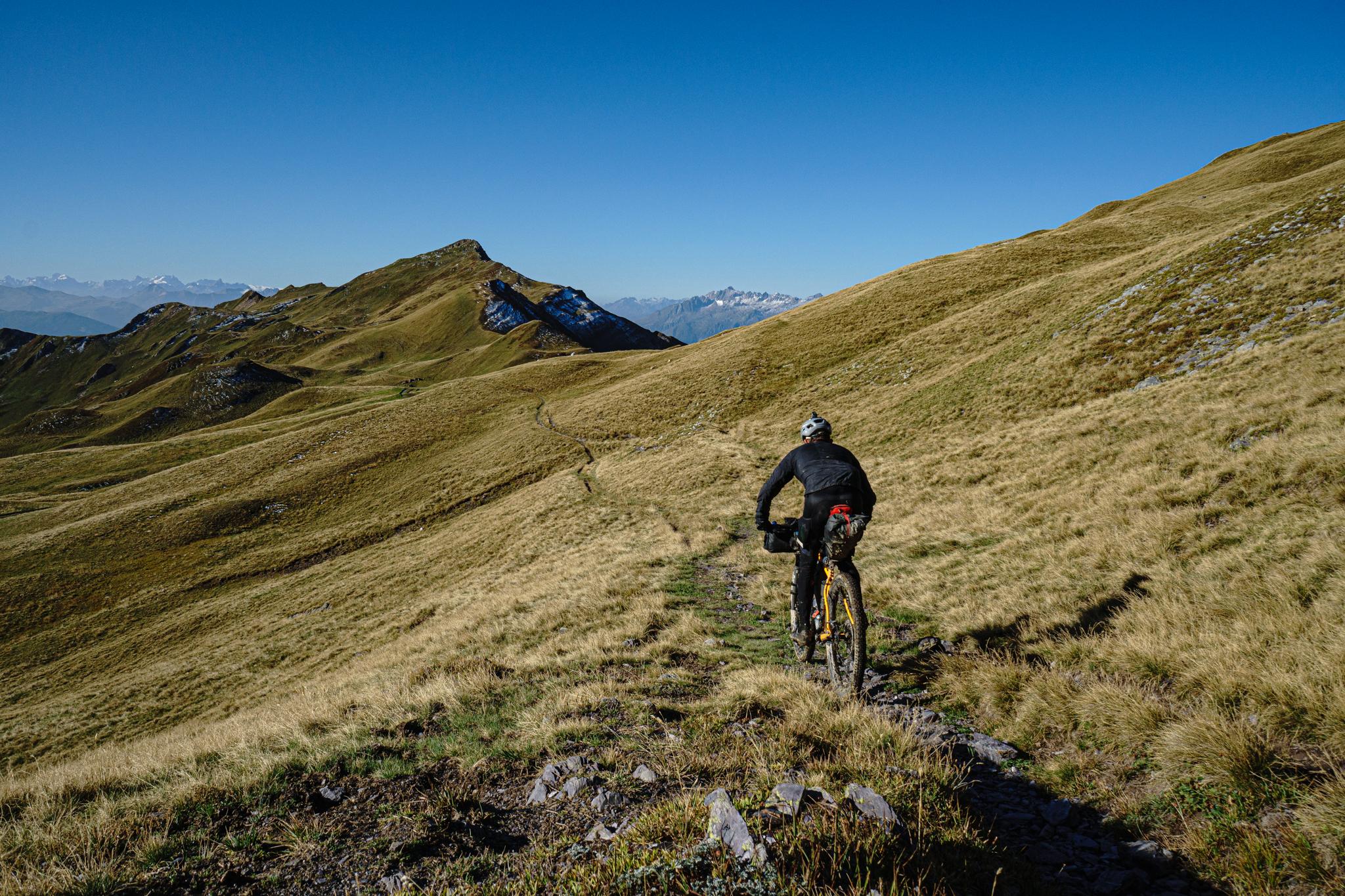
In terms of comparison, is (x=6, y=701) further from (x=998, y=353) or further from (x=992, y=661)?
(x=998, y=353)

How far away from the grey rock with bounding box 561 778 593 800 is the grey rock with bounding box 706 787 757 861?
6.56 ft

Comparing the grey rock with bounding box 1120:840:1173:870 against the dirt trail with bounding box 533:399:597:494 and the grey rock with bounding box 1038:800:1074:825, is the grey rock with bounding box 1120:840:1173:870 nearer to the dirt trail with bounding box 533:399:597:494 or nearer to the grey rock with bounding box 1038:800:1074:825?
the grey rock with bounding box 1038:800:1074:825

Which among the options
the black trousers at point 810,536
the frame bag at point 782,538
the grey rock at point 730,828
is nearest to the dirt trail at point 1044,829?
the grey rock at point 730,828

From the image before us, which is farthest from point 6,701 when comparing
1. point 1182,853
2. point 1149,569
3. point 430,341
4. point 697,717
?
point 430,341

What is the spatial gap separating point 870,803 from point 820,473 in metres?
4.48

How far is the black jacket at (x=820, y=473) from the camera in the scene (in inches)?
293

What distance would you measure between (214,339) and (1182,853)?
262 meters

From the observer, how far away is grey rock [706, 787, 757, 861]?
3188mm

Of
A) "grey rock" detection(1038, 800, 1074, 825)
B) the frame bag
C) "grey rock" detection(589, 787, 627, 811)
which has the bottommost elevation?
"grey rock" detection(589, 787, 627, 811)

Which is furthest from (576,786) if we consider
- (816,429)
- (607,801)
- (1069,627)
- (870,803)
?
(1069,627)

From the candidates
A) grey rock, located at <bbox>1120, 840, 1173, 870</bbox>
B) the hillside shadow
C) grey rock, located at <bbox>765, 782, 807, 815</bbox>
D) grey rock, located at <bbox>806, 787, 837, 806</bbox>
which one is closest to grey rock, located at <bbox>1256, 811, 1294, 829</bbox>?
grey rock, located at <bbox>1120, 840, 1173, 870</bbox>

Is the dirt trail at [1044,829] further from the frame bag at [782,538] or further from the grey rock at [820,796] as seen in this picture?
the frame bag at [782,538]

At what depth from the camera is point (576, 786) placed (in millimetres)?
5262

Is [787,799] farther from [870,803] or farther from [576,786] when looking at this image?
[576,786]
